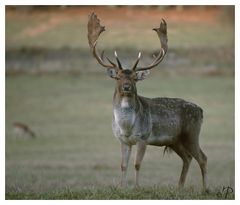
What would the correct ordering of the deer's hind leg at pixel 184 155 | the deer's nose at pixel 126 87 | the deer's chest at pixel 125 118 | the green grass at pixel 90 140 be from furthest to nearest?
the green grass at pixel 90 140 < the deer's hind leg at pixel 184 155 < the deer's chest at pixel 125 118 < the deer's nose at pixel 126 87

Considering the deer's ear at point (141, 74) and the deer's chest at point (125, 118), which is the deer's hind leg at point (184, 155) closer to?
the deer's chest at point (125, 118)

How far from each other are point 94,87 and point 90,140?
9.57 meters

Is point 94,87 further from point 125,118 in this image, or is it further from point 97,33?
point 125,118

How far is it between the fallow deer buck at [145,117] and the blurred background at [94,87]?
1.94m

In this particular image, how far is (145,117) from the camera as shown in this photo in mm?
12773

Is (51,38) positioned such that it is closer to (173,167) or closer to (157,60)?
(173,167)

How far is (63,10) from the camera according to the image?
26.6 meters

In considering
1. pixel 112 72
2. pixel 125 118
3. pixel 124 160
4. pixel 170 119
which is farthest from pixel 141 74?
pixel 124 160

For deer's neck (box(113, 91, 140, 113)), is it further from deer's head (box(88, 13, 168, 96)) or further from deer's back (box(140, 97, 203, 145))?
deer's back (box(140, 97, 203, 145))

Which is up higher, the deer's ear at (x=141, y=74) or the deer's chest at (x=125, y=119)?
the deer's ear at (x=141, y=74)

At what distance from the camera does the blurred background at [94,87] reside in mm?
21734

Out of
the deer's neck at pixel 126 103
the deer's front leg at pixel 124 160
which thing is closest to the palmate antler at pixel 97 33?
Answer: the deer's neck at pixel 126 103

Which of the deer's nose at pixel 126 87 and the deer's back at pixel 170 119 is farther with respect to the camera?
the deer's back at pixel 170 119

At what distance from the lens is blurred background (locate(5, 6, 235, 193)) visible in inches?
856
